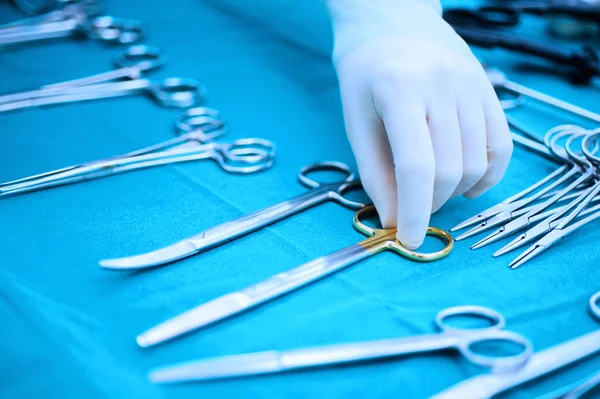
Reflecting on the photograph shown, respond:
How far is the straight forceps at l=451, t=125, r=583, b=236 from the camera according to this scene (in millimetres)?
776

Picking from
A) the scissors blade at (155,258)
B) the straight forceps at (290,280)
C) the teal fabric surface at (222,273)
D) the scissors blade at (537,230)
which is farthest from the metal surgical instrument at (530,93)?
the scissors blade at (155,258)

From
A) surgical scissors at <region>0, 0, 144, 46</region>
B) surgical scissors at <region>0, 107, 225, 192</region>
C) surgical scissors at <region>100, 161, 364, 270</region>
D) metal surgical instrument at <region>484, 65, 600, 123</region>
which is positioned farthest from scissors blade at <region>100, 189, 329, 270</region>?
surgical scissors at <region>0, 0, 144, 46</region>

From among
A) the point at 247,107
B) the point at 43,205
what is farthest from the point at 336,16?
the point at 43,205

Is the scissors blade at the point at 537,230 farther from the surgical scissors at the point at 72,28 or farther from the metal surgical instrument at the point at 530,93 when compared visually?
the surgical scissors at the point at 72,28

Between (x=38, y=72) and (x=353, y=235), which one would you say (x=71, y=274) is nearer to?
(x=353, y=235)

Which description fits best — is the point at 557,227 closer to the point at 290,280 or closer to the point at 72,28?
the point at 290,280

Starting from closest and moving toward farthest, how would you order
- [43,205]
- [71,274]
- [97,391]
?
[97,391]
[71,274]
[43,205]

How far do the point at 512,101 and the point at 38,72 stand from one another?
833 millimetres

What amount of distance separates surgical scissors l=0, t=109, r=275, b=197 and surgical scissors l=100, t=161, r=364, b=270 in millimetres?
91

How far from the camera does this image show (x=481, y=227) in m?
0.77

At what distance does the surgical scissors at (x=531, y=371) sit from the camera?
549 millimetres

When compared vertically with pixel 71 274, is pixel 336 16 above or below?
above

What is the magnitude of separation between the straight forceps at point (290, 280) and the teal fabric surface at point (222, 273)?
0.04 ft

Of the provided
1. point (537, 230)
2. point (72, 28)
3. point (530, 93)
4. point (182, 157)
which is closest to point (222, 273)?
point (182, 157)
